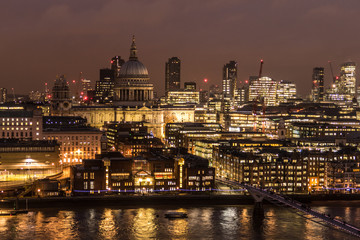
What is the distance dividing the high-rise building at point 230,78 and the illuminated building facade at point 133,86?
70630mm

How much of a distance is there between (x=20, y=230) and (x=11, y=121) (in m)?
31.9

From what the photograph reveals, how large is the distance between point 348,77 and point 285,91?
15.7m

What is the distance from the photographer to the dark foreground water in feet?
134

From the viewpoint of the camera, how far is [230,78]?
17400 cm

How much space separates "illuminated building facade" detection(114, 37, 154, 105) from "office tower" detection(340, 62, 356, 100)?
264 ft

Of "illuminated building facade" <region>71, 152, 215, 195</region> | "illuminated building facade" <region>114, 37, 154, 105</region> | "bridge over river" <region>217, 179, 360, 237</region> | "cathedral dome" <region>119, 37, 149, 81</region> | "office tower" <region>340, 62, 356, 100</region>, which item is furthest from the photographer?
"office tower" <region>340, 62, 356, 100</region>

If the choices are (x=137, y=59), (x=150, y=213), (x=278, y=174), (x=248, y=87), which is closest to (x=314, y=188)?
(x=278, y=174)

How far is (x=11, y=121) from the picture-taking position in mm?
71875

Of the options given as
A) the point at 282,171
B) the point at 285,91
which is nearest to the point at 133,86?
the point at 282,171

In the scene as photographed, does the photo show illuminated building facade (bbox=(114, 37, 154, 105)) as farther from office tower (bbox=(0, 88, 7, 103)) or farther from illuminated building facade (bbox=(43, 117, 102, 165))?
office tower (bbox=(0, 88, 7, 103))

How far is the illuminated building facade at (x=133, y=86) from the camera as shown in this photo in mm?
97812

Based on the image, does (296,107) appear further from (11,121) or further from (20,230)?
(20,230)

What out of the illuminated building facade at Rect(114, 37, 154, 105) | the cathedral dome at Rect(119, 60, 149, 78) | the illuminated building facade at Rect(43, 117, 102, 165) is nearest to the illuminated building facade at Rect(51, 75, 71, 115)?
the illuminated building facade at Rect(114, 37, 154, 105)

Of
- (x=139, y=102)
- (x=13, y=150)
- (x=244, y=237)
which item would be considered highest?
(x=139, y=102)
